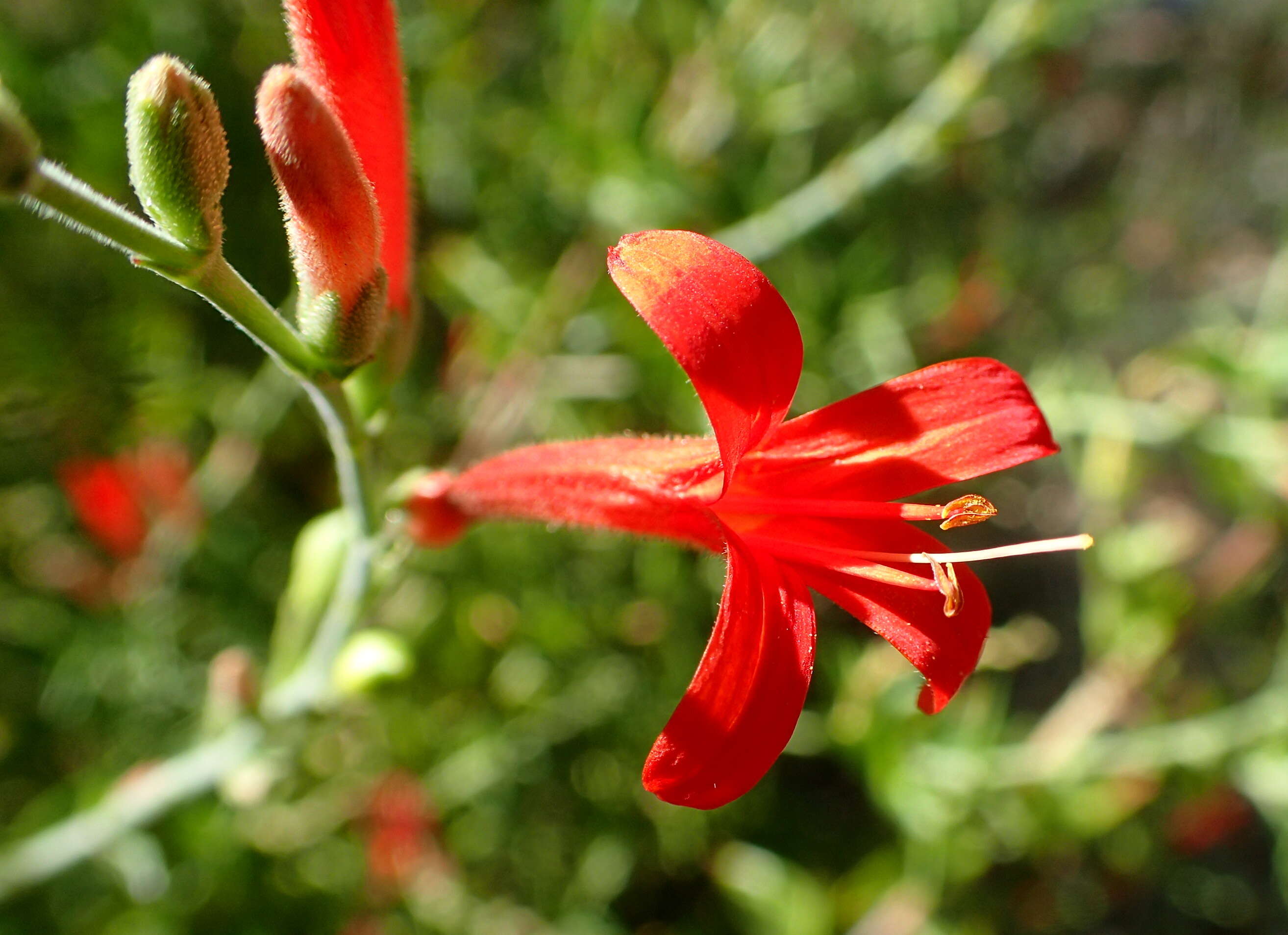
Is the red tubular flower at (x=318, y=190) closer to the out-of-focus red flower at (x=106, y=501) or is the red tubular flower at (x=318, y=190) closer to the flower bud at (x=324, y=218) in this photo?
the flower bud at (x=324, y=218)

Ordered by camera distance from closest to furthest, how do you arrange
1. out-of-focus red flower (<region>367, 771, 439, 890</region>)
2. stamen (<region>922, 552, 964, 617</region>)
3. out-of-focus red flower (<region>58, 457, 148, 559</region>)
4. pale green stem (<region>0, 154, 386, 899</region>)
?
pale green stem (<region>0, 154, 386, 899</region>) < stamen (<region>922, 552, 964, 617</region>) < out-of-focus red flower (<region>58, 457, 148, 559</region>) < out-of-focus red flower (<region>367, 771, 439, 890</region>)

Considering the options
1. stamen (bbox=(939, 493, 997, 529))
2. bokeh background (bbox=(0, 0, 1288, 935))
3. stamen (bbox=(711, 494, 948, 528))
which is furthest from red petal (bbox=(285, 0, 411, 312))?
bokeh background (bbox=(0, 0, 1288, 935))

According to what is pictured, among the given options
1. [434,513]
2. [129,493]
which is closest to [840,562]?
[434,513]

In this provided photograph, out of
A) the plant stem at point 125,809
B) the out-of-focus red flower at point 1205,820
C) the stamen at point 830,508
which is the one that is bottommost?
the out-of-focus red flower at point 1205,820

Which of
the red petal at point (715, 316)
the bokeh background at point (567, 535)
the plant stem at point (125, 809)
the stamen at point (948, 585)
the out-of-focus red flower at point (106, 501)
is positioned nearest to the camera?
the red petal at point (715, 316)

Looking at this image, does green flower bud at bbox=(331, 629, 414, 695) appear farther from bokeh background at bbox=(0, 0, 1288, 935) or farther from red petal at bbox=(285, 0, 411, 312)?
bokeh background at bbox=(0, 0, 1288, 935)

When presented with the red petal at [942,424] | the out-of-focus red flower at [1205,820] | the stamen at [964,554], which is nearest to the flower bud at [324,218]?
the red petal at [942,424]

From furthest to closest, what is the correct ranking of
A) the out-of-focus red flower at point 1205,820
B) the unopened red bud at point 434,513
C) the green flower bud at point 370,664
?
the out-of-focus red flower at point 1205,820, the green flower bud at point 370,664, the unopened red bud at point 434,513

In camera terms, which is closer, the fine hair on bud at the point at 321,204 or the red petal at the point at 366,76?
the fine hair on bud at the point at 321,204

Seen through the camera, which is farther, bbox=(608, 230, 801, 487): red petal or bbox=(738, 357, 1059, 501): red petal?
bbox=(738, 357, 1059, 501): red petal
